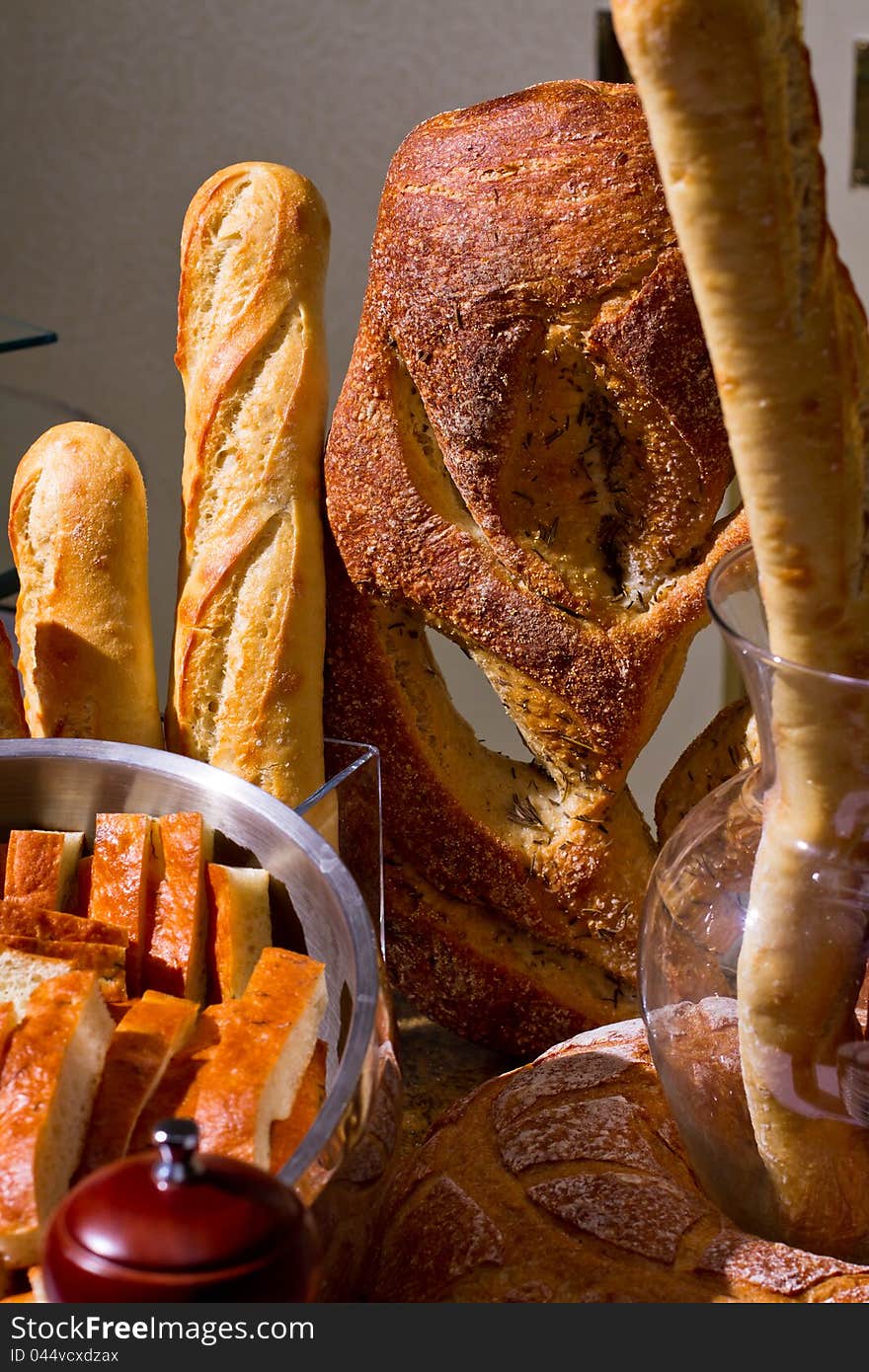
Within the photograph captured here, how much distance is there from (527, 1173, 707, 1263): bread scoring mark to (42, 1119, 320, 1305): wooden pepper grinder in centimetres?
26

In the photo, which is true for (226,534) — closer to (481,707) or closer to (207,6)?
(481,707)

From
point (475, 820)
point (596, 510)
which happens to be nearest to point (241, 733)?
point (475, 820)

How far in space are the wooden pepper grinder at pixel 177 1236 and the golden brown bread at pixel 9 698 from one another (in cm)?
50

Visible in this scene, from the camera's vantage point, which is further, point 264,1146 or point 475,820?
point 475,820

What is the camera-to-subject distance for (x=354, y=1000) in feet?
1.89

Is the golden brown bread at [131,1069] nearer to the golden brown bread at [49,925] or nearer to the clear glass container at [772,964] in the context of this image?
the golden brown bread at [49,925]

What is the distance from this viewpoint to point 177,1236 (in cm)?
36

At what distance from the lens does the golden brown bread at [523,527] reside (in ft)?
2.43

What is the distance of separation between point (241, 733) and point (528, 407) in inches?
10.8

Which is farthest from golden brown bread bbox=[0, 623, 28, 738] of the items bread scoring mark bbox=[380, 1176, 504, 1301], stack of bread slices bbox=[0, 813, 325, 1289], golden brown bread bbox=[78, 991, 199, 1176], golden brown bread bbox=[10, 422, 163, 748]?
bread scoring mark bbox=[380, 1176, 504, 1301]

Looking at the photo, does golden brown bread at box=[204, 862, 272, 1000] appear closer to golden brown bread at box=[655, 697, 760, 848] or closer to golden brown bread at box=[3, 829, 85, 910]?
golden brown bread at box=[3, 829, 85, 910]

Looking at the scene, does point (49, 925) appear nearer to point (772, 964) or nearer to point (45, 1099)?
point (45, 1099)

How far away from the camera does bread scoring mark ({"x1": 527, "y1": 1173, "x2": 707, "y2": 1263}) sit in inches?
23.3

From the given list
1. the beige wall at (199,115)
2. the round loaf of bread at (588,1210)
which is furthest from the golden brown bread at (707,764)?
the beige wall at (199,115)
